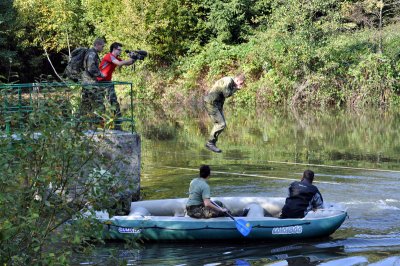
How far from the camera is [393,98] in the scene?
3591 cm

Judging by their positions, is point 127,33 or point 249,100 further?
point 127,33

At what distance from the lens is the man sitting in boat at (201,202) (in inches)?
491

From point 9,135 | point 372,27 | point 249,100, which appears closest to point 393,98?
point 372,27

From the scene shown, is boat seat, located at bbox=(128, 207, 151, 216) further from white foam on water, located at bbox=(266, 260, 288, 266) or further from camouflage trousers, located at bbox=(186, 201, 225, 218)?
white foam on water, located at bbox=(266, 260, 288, 266)

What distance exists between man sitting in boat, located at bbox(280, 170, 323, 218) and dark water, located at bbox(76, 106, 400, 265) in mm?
496

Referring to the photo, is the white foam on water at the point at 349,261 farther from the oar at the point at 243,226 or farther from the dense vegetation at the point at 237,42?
the dense vegetation at the point at 237,42

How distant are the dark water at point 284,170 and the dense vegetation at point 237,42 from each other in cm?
238

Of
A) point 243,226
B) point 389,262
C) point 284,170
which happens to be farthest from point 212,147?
point 389,262

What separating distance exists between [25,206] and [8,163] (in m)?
0.43

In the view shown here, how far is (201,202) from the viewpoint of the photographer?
497 inches

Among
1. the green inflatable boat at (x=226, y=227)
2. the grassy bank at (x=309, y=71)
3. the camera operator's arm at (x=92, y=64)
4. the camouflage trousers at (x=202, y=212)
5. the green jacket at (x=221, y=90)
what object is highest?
the grassy bank at (x=309, y=71)

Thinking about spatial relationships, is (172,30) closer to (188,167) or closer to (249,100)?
(249,100)

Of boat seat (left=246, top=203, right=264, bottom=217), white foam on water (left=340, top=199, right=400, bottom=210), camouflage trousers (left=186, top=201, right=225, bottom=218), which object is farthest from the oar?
white foam on water (left=340, top=199, right=400, bottom=210)

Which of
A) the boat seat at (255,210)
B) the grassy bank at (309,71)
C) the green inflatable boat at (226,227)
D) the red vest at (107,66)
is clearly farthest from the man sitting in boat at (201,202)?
the grassy bank at (309,71)
